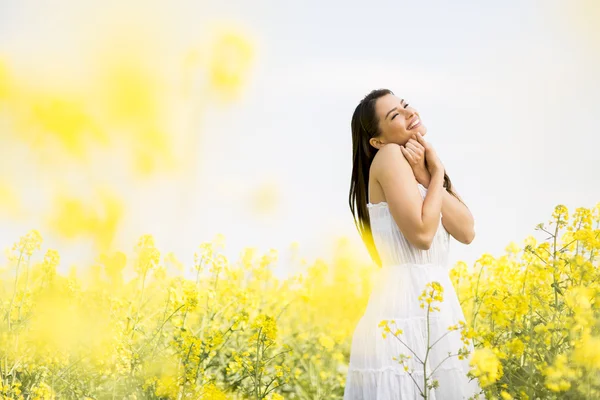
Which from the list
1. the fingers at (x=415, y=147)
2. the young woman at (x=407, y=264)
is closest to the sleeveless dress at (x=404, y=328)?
the young woman at (x=407, y=264)

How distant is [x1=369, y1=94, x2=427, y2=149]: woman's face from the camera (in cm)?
223

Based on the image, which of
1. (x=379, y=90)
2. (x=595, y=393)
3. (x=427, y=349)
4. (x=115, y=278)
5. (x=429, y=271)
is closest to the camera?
(x=595, y=393)

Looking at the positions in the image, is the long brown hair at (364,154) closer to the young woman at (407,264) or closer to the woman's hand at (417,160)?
the young woman at (407,264)

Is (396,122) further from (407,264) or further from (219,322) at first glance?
(219,322)

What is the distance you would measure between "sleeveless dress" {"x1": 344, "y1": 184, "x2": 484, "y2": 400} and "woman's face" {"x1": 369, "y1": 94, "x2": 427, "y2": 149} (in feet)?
0.66

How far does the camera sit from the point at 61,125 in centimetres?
404

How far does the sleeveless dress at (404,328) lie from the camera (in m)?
2.09

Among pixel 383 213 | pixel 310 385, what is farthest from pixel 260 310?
pixel 383 213

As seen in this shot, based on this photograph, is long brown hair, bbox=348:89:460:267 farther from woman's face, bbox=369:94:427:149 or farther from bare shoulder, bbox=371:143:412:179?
bare shoulder, bbox=371:143:412:179

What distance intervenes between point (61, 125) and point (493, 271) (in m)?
2.69

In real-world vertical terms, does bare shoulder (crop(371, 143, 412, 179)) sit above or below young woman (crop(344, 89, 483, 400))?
above

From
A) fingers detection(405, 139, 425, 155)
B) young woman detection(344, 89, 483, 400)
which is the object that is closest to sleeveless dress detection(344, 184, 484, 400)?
young woman detection(344, 89, 483, 400)

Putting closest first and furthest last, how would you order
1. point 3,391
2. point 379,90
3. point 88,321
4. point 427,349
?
point 427,349 → point 379,90 → point 3,391 → point 88,321

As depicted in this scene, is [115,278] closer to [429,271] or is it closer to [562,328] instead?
[429,271]
